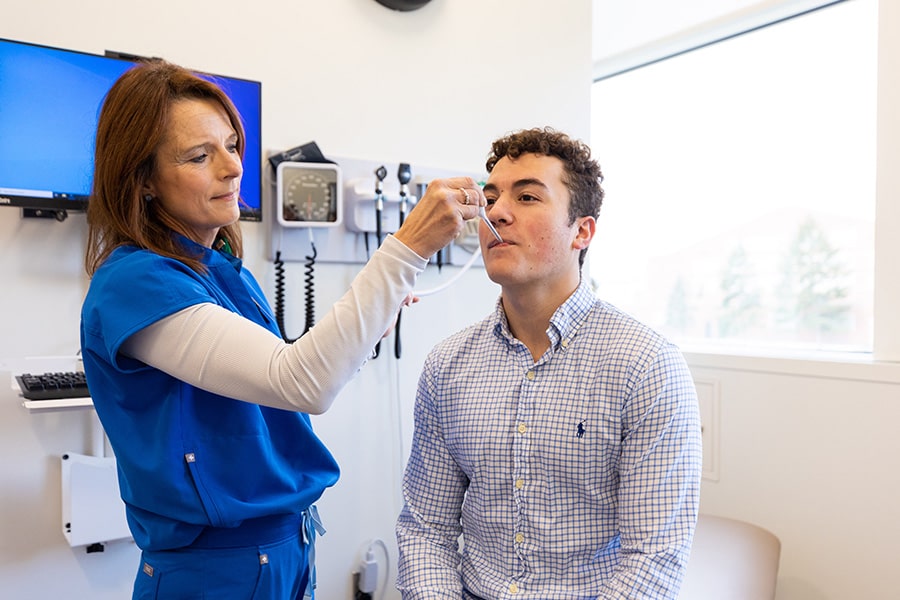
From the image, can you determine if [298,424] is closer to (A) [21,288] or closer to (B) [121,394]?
(B) [121,394]

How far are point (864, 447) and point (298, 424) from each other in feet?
5.75

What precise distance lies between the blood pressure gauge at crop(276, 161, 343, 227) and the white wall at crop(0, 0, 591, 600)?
11 cm

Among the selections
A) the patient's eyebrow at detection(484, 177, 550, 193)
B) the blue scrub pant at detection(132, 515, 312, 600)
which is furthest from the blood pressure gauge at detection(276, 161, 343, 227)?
the blue scrub pant at detection(132, 515, 312, 600)

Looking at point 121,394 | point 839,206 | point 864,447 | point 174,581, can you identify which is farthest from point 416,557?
point 839,206

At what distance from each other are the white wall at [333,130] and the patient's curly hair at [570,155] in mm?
712

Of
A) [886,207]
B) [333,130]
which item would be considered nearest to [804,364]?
[886,207]

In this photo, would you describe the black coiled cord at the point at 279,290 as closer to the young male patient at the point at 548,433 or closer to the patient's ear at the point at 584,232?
the young male patient at the point at 548,433

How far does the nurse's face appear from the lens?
1091 millimetres

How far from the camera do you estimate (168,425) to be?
105 cm

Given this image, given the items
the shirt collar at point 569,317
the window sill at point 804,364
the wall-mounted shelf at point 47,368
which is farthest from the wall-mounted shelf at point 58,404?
the window sill at point 804,364

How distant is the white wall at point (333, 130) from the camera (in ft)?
5.23

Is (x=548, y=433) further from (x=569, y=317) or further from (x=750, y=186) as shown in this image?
(x=750, y=186)

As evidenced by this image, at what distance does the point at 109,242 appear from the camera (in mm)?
1114

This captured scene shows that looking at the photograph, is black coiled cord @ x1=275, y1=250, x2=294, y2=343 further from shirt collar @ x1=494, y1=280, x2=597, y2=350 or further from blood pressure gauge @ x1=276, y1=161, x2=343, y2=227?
shirt collar @ x1=494, y1=280, x2=597, y2=350
